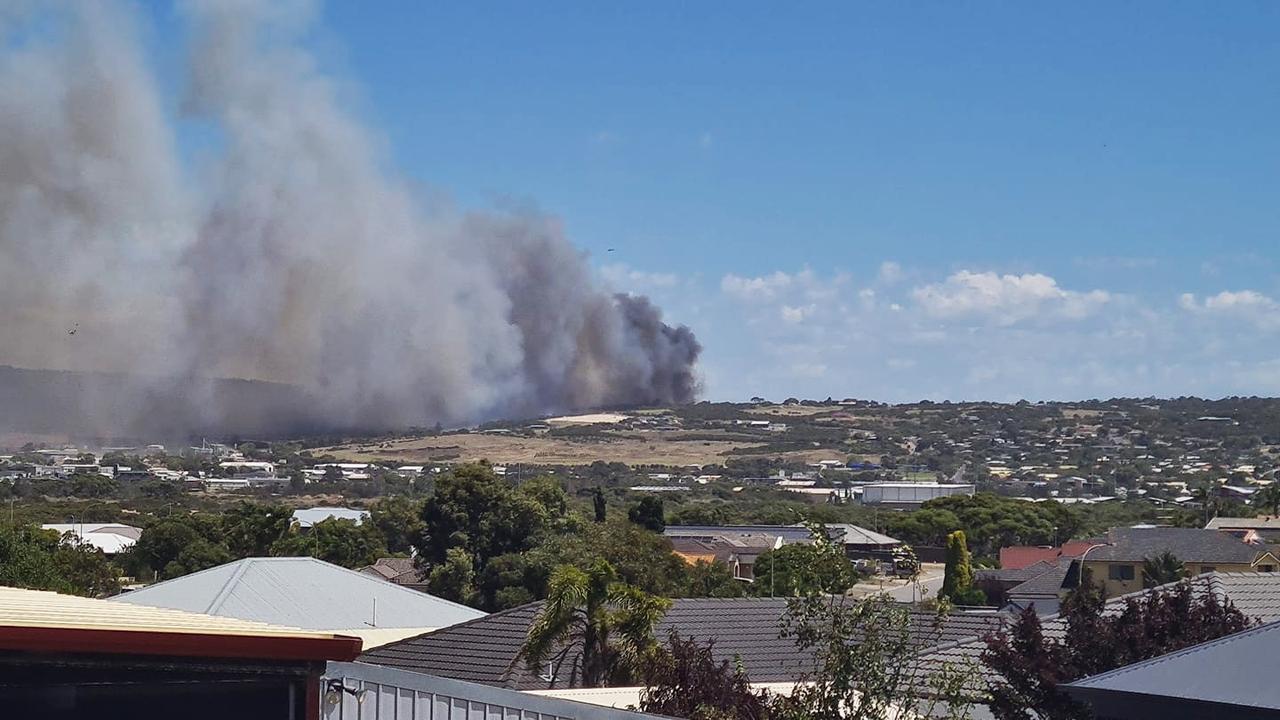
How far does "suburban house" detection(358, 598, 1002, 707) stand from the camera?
21656 millimetres

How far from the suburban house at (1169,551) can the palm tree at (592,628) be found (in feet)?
106

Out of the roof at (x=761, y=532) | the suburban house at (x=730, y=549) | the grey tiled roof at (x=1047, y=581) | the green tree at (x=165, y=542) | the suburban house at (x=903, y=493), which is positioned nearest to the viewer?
the grey tiled roof at (x=1047, y=581)

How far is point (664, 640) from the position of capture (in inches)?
880

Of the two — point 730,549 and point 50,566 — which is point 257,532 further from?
point 730,549

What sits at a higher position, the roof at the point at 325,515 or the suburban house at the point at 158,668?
the suburban house at the point at 158,668

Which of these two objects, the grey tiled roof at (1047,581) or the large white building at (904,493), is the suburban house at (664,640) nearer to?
the grey tiled roof at (1047,581)

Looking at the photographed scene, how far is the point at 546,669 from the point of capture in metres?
21.3

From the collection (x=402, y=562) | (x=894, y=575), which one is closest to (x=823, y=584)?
(x=402, y=562)

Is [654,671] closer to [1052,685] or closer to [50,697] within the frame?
[1052,685]

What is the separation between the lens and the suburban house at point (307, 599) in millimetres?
29156

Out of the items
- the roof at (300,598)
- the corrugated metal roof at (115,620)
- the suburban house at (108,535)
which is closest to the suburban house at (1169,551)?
the roof at (300,598)

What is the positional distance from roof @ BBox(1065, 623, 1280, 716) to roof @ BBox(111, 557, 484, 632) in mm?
18997

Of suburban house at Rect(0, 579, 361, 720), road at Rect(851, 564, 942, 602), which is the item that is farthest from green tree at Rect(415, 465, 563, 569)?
suburban house at Rect(0, 579, 361, 720)

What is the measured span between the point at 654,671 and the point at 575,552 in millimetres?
29216
